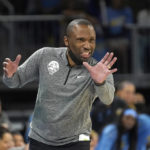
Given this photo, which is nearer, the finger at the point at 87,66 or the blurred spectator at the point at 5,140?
the finger at the point at 87,66

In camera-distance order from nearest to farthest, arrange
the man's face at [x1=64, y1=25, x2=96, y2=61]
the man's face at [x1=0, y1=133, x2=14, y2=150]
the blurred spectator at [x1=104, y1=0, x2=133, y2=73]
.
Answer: the man's face at [x1=64, y1=25, x2=96, y2=61] < the man's face at [x1=0, y1=133, x2=14, y2=150] < the blurred spectator at [x1=104, y1=0, x2=133, y2=73]

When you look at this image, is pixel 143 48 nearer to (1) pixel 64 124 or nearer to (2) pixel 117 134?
(2) pixel 117 134

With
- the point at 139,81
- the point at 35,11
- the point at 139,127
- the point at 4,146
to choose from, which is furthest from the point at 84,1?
the point at 4,146

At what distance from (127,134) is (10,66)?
4.39m

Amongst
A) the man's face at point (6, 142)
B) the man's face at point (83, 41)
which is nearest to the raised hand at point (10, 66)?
the man's face at point (83, 41)

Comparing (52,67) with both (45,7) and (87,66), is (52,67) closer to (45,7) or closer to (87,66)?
(87,66)

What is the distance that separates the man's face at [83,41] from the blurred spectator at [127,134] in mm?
4141

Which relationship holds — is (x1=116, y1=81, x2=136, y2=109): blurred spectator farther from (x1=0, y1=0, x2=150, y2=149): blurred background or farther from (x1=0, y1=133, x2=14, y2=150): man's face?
(x1=0, y1=133, x2=14, y2=150): man's face

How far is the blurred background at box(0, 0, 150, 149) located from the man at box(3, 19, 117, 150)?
5925 mm

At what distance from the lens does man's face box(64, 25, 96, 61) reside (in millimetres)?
5172

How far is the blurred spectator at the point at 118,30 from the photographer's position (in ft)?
37.6

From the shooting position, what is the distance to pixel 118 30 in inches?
450

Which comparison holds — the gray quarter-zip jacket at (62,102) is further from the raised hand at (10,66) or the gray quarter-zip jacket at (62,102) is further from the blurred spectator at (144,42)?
the blurred spectator at (144,42)

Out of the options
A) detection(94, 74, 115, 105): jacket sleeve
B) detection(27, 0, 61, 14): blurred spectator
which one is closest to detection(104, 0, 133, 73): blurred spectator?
detection(27, 0, 61, 14): blurred spectator
